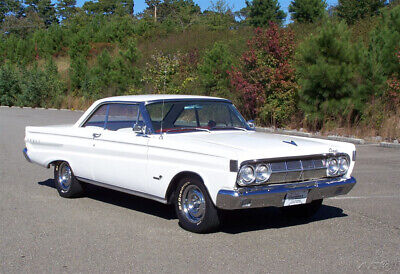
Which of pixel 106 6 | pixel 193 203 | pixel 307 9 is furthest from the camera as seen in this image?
pixel 106 6

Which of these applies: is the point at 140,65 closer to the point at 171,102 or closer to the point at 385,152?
the point at 385,152

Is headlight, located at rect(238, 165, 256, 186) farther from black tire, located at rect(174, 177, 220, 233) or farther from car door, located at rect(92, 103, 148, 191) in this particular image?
car door, located at rect(92, 103, 148, 191)

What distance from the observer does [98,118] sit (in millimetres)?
8562

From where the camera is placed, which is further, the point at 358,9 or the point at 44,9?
the point at 44,9

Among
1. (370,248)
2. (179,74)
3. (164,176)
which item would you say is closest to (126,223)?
(164,176)

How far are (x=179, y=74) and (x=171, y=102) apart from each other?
25.1 m

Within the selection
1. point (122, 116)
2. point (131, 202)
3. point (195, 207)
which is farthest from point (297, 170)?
point (131, 202)

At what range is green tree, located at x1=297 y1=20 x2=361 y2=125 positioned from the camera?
20.6 meters

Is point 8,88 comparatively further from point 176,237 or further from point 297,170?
point 297,170

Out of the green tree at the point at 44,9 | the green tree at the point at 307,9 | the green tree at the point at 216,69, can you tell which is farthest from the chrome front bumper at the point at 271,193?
the green tree at the point at 44,9

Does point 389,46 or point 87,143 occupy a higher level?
point 389,46

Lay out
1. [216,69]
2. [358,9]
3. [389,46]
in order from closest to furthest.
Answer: [389,46], [216,69], [358,9]

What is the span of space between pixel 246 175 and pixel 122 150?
79.5 inches

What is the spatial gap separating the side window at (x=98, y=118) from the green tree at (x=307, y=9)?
109 feet
